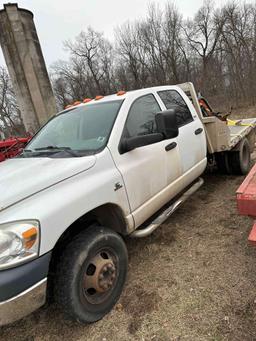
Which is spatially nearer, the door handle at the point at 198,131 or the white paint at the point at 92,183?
the white paint at the point at 92,183

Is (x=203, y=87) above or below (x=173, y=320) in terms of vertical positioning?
above

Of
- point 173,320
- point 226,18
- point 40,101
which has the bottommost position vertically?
point 173,320

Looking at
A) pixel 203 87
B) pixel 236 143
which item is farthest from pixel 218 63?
pixel 236 143

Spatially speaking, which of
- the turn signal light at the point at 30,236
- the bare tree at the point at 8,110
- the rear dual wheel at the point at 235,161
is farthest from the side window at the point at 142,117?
the bare tree at the point at 8,110

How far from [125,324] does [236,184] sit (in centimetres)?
356

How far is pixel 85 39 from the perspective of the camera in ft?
160

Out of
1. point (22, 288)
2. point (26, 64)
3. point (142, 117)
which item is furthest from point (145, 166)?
point (26, 64)

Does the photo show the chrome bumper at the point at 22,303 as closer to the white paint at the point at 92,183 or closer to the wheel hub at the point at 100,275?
the white paint at the point at 92,183

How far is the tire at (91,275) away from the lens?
2109mm

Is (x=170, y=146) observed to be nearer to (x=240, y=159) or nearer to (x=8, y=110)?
(x=240, y=159)

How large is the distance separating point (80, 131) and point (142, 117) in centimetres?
75

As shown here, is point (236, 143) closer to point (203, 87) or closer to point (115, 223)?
point (115, 223)

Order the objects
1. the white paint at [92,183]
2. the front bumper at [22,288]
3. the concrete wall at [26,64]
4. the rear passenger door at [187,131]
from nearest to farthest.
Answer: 1. the front bumper at [22,288]
2. the white paint at [92,183]
3. the rear passenger door at [187,131]
4. the concrete wall at [26,64]

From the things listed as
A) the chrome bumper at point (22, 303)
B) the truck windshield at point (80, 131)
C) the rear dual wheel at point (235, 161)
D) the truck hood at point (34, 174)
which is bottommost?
the rear dual wheel at point (235, 161)
